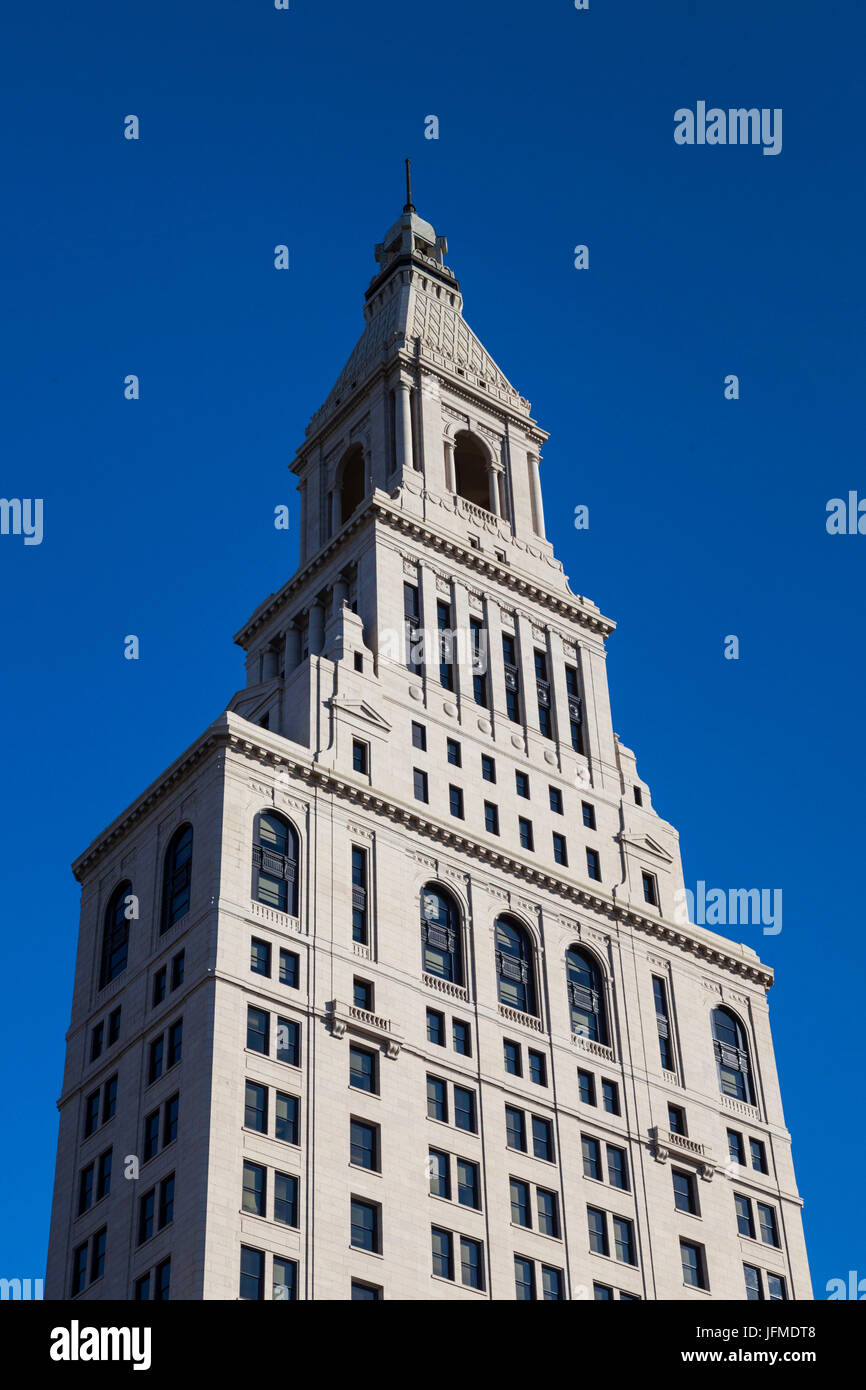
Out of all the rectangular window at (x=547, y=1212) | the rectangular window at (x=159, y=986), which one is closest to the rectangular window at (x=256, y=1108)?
the rectangular window at (x=159, y=986)

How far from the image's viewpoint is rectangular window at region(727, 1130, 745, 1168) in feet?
312

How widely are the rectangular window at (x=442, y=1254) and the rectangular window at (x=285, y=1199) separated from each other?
21.1 feet

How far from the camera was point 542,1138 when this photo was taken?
8806 cm

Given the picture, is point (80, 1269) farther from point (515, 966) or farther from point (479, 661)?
point (479, 661)

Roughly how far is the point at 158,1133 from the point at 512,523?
48.0 metres

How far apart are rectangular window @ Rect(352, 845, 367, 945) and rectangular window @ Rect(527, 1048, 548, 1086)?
938 cm

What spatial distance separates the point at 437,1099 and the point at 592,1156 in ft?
27.9

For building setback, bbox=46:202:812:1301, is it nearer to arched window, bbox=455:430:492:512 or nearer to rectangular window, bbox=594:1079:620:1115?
rectangular window, bbox=594:1079:620:1115

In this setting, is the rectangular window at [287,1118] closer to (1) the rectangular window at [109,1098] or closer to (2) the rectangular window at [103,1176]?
(2) the rectangular window at [103,1176]

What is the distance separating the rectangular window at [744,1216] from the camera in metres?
92.7

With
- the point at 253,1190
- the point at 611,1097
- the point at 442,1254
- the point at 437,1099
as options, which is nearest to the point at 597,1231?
the point at 611,1097
